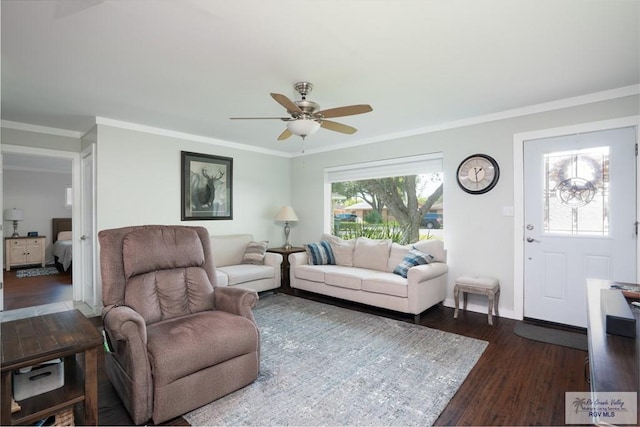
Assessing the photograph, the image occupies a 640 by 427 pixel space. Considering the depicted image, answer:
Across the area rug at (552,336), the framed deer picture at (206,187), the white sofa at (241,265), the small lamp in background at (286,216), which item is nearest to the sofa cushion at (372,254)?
the white sofa at (241,265)

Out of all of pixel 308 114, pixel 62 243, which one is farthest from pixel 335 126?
pixel 62 243

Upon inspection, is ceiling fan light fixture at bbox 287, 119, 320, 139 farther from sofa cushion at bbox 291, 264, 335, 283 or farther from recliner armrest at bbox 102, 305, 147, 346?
sofa cushion at bbox 291, 264, 335, 283

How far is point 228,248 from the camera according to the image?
4703 millimetres

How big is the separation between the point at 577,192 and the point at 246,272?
12.9 ft

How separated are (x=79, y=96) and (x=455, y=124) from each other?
4171 mm

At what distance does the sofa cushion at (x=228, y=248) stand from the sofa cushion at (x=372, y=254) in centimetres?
175

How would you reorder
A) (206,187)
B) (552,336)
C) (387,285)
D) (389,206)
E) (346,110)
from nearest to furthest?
1. (346,110)
2. (552,336)
3. (387,285)
4. (206,187)
5. (389,206)

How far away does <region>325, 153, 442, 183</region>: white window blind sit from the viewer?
4.29 metres

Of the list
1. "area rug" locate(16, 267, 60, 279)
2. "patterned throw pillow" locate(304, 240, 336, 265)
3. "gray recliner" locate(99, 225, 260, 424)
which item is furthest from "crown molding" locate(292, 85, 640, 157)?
"area rug" locate(16, 267, 60, 279)

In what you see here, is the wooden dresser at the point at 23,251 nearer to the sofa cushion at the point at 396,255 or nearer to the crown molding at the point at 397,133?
the crown molding at the point at 397,133

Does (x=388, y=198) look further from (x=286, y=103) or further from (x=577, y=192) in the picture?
(x=286, y=103)

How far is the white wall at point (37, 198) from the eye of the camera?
717 centimetres

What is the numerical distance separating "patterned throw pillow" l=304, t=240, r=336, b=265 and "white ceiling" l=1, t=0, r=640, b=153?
6.78ft

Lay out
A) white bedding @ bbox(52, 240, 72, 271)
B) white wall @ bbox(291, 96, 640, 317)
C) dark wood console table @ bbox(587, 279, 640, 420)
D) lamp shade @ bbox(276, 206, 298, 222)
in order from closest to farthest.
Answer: dark wood console table @ bbox(587, 279, 640, 420), white wall @ bbox(291, 96, 640, 317), lamp shade @ bbox(276, 206, 298, 222), white bedding @ bbox(52, 240, 72, 271)
